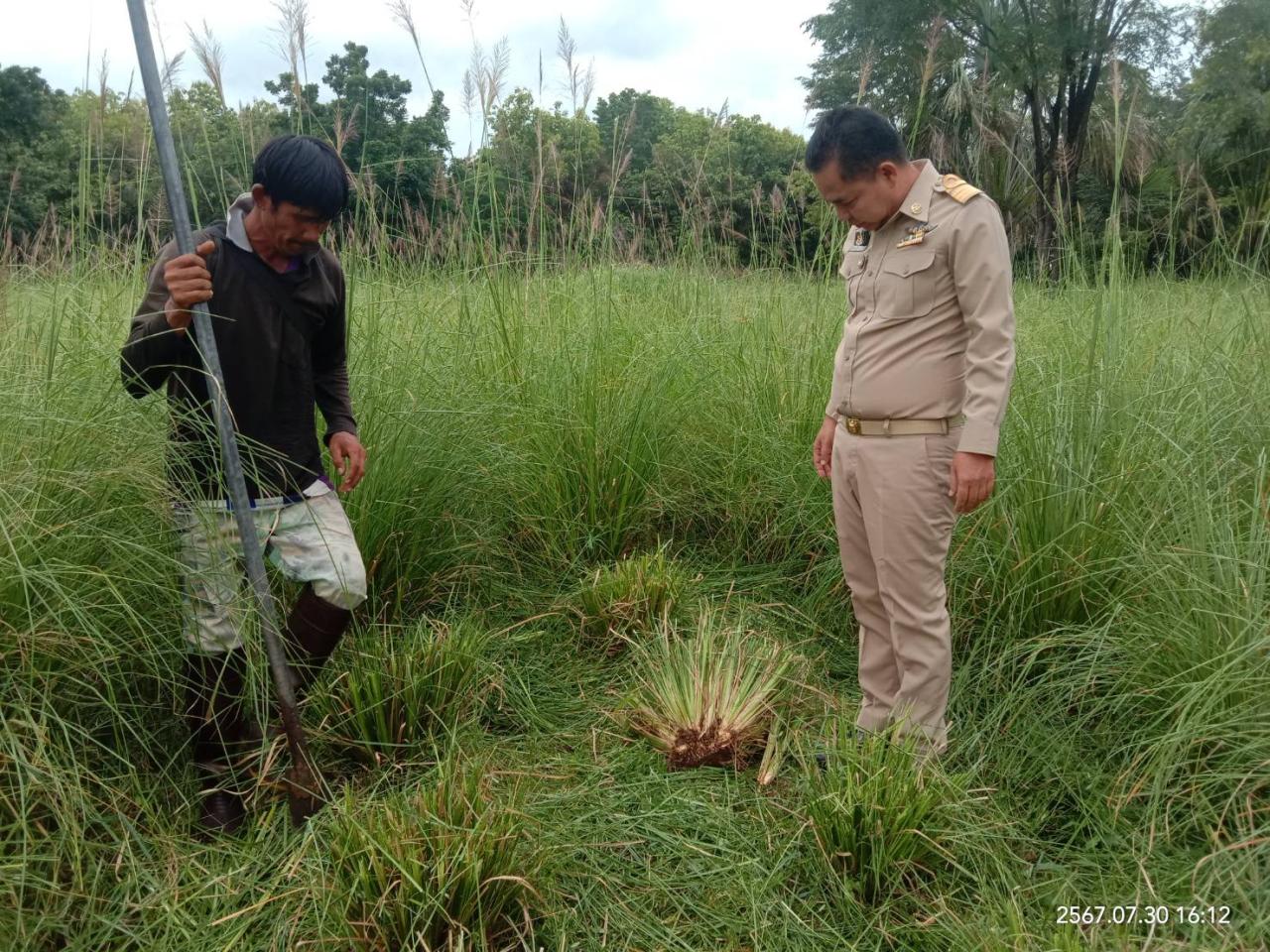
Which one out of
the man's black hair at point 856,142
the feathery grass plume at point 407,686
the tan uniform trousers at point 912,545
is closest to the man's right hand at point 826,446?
the tan uniform trousers at point 912,545

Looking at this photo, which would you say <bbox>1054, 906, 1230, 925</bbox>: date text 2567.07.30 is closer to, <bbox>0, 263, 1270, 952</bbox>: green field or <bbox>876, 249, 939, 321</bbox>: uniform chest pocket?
<bbox>0, 263, 1270, 952</bbox>: green field

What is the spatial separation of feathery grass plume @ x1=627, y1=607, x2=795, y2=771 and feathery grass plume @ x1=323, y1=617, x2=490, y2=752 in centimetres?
58

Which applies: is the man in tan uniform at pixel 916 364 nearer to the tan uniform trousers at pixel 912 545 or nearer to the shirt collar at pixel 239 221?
the tan uniform trousers at pixel 912 545

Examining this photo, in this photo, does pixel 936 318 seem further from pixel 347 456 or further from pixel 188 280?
pixel 188 280

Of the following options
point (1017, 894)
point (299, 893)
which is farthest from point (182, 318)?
point (1017, 894)

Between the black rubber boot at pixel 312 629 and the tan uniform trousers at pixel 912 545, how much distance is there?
5.20 feet

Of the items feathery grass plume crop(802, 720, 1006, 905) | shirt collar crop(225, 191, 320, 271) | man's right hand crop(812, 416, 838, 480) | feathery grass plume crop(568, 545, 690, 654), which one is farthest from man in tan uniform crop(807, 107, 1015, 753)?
shirt collar crop(225, 191, 320, 271)

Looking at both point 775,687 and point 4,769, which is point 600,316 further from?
point 4,769

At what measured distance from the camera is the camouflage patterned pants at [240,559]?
248cm

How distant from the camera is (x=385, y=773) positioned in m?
2.63

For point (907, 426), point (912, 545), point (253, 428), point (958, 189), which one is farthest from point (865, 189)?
point (253, 428)

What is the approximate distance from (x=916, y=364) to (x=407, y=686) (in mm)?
1842

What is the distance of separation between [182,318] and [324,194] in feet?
1.57

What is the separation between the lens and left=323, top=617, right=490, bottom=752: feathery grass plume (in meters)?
2.82
